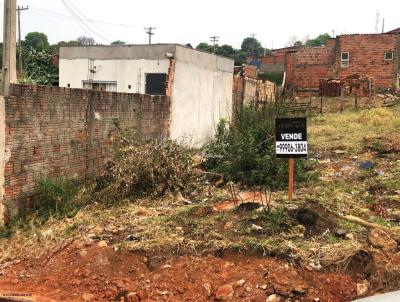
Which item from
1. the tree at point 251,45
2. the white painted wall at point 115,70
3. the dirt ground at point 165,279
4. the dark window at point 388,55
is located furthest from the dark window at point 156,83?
the tree at point 251,45

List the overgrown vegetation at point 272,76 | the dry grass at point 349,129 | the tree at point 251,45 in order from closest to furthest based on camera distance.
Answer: the dry grass at point 349,129 < the overgrown vegetation at point 272,76 < the tree at point 251,45

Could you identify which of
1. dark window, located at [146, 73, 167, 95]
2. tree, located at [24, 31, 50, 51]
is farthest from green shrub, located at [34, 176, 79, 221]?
tree, located at [24, 31, 50, 51]

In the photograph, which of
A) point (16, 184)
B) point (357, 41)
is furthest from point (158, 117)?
point (357, 41)

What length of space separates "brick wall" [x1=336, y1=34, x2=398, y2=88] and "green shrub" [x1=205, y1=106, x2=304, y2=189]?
68.3 feet

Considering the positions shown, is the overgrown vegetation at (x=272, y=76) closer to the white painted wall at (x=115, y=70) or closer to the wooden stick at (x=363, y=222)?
the white painted wall at (x=115, y=70)

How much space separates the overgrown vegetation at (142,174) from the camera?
7.89 meters

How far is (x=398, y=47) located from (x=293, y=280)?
27485 millimetres

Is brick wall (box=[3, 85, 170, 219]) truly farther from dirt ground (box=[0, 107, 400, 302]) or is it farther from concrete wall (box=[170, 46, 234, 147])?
concrete wall (box=[170, 46, 234, 147])

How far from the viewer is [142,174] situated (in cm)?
805

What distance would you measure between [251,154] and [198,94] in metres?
6.61

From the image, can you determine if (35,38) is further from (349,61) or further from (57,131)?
(57,131)

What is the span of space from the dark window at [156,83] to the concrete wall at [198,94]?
53cm

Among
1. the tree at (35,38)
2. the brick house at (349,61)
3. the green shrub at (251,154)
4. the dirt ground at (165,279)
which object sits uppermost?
the tree at (35,38)

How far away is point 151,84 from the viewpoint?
13.8 metres
